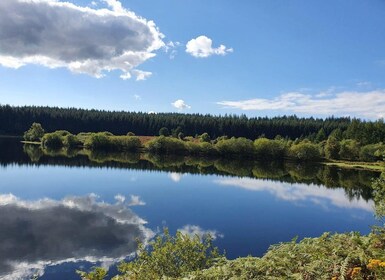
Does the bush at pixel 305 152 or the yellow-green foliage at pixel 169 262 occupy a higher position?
the yellow-green foliage at pixel 169 262

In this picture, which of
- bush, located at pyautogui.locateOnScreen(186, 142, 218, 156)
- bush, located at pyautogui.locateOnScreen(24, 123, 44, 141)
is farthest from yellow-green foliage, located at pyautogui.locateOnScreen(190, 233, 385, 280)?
bush, located at pyautogui.locateOnScreen(24, 123, 44, 141)

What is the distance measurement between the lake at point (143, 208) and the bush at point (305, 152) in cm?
3068

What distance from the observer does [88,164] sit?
107m

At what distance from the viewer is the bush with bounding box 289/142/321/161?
5507 inches

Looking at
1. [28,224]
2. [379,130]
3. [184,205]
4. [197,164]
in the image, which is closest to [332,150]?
[379,130]

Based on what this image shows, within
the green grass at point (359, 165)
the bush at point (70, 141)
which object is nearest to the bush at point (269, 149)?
the green grass at point (359, 165)

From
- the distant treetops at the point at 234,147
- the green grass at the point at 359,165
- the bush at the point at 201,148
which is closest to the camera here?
the green grass at the point at 359,165

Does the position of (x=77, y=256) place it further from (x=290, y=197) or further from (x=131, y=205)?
(x=290, y=197)

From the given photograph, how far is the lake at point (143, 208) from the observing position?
36.4m

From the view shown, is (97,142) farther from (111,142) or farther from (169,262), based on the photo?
(169,262)

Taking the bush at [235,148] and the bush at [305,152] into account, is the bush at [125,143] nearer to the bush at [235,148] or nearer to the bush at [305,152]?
the bush at [235,148]

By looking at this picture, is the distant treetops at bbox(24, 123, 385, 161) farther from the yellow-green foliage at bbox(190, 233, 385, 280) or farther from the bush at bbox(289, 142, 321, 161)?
the yellow-green foliage at bbox(190, 233, 385, 280)

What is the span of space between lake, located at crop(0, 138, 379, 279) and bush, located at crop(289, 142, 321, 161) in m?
30.7

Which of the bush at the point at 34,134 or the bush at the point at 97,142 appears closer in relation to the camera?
the bush at the point at 97,142
